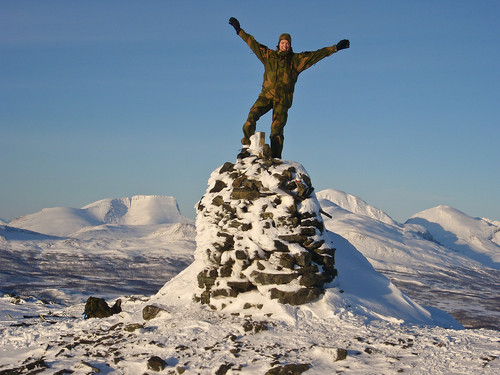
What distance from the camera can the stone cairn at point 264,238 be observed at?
1029 cm

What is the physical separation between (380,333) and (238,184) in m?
4.46

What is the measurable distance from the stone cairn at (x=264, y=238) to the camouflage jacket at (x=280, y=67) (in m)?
1.47

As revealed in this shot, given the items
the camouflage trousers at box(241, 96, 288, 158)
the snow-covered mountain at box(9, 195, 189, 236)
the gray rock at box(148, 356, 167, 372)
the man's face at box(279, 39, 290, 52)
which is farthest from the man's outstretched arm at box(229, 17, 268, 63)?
the snow-covered mountain at box(9, 195, 189, 236)

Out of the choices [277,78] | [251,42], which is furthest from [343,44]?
[251,42]

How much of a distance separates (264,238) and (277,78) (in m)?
3.82

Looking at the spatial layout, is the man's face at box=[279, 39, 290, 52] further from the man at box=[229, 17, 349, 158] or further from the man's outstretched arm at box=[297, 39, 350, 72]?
the man's outstretched arm at box=[297, 39, 350, 72]

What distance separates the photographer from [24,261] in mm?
71375

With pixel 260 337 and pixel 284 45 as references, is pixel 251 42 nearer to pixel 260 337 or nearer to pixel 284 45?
pixel 284 45

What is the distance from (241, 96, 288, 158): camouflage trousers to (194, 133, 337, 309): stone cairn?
515mm

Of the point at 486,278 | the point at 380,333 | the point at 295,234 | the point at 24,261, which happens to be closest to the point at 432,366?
the point at 380,333

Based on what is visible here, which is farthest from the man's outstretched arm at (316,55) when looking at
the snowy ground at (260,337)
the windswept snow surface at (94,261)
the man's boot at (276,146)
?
the windswept snow surface at (94,261)

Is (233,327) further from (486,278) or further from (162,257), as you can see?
(486,278)

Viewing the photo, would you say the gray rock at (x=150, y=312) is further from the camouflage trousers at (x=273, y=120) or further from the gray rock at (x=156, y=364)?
the camouflage trousers at (x=273, y=120)

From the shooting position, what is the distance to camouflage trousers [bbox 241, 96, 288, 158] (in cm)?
1206
